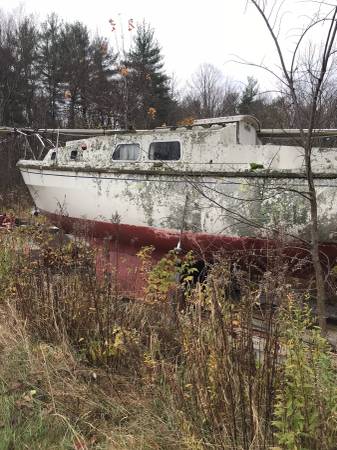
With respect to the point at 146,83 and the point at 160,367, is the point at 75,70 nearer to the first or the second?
the point at 146,83

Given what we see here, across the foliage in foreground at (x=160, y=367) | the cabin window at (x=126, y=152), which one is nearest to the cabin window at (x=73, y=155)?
the cabin window at (x=126, y=152)

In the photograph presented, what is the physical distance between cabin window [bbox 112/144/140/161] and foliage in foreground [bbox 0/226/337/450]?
346 centimetres

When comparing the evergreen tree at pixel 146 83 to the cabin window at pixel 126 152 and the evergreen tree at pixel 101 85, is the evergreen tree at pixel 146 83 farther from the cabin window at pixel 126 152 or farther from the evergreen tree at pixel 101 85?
the cabin window at pixel 126 152

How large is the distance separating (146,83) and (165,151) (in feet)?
66.6

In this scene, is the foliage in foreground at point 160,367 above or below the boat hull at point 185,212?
below

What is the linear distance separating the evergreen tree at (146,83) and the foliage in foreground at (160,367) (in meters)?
19.7

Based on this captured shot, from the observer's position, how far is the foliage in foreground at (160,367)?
8.32ft

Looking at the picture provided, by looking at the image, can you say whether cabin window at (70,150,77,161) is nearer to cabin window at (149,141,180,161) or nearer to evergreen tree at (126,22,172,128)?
cabin window at (149,141,180,161)

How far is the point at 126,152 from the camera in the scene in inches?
324

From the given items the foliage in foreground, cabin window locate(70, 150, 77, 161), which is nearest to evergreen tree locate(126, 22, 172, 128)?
cabin window locate(70, 150, 77, 161)

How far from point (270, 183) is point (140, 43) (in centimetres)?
2691

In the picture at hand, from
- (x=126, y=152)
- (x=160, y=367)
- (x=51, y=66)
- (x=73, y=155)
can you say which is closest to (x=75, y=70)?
(x=51, y=66)

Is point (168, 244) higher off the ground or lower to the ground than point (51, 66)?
lower

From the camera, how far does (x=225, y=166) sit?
712 centimetres
